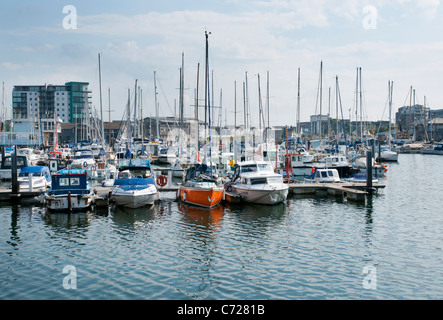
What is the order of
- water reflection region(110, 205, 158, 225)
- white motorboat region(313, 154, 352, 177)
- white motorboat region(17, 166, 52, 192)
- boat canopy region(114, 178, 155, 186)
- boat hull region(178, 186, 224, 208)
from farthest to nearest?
white motorboat region(313, 154, 352, 177)
white motorboat region(17, 166, 52, 192)
boat canopy region(114, 178, 155, 186)
boat hull region(178, 186, 224, 208)
water reflection region(110, 205, 158, 225)

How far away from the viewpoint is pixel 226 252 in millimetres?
22406

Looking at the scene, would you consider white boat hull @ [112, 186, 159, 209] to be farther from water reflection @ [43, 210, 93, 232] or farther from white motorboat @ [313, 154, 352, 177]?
white motorboat @ [313, 154, 352, 177]


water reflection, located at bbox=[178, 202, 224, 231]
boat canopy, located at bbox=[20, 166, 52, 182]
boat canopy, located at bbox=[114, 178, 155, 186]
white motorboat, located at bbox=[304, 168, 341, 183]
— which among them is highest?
boat canopy, located at bbox=[20, 166, 52, 182]

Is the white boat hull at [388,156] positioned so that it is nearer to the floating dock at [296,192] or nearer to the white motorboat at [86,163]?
the floating dock at [296,192]

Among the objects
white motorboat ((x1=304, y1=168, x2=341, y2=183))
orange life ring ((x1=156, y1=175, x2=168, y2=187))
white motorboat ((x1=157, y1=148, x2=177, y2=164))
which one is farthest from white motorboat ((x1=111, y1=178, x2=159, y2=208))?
white motorboat ((x1=157, y1=148, x2=177, y2=164))

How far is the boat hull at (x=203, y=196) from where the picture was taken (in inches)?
1337

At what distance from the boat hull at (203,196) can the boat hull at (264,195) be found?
6.37 ft

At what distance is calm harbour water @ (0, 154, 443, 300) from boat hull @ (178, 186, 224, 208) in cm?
72

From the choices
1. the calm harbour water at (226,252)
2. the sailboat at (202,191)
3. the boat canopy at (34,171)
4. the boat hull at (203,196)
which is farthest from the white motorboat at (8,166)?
the boat hull at (203,196)

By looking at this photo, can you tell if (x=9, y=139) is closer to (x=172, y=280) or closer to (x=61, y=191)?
(x=61, y=191)

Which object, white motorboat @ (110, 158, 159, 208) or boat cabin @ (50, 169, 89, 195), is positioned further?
white motorboat @ (110, 158, 159, 208)

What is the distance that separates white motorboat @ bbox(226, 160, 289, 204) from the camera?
3539cm

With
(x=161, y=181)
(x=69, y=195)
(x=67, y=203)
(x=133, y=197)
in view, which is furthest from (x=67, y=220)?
(x=161, y=181)

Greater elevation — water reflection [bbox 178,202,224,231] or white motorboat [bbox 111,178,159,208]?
white motorboat [bbox 111,178,159,208]
